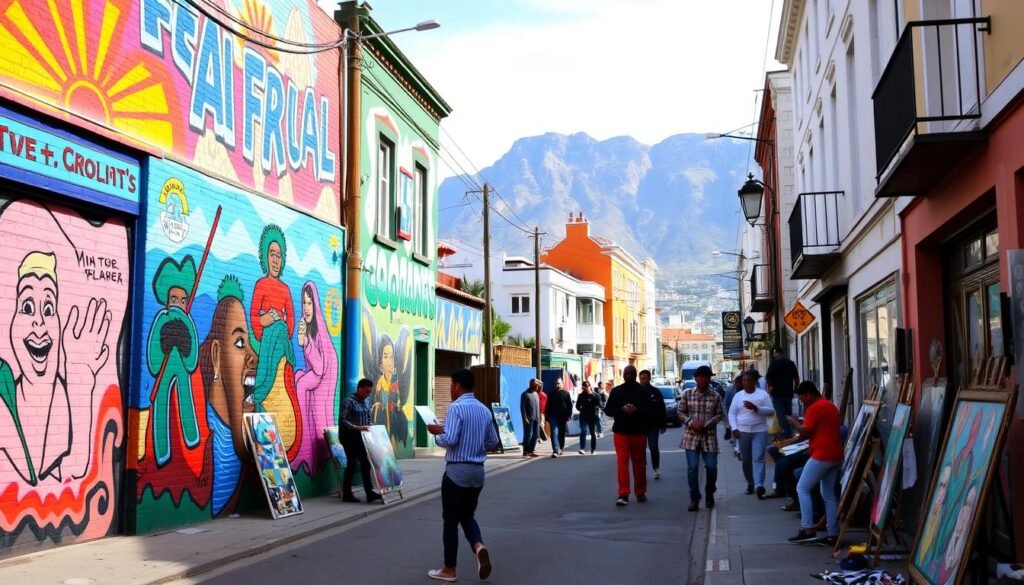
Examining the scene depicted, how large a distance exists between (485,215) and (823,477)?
2190 cm

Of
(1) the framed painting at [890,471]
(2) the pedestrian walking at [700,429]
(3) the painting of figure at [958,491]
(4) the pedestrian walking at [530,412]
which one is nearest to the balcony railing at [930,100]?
(1) the framed painting at [890,471]

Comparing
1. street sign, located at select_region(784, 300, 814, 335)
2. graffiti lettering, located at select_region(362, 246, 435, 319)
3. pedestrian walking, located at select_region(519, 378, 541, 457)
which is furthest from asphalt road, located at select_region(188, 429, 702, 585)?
pedestrian walking, located at select_region(519, 378, 541, 457)

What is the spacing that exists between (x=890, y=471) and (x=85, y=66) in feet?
28.0

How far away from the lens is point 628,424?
13.4 meters

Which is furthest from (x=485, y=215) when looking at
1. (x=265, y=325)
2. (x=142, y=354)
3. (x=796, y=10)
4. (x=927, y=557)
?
(x=927, y=557)

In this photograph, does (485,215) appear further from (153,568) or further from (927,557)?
(927,557)

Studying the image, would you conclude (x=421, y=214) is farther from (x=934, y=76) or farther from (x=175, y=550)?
(x=934, y=76)

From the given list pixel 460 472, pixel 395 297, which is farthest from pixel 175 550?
pixel 395 297

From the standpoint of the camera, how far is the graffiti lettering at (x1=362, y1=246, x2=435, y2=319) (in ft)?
57.9

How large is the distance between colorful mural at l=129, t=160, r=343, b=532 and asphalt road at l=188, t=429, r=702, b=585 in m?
1.71

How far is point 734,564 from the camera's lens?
346 inches

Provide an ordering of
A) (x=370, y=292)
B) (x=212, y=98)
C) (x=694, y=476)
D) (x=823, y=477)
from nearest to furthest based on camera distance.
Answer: (x=823, y=477) → (x=212, y=98) → (x=694, y=476) → (x=370, y=292)

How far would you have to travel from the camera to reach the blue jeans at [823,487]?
952 cm

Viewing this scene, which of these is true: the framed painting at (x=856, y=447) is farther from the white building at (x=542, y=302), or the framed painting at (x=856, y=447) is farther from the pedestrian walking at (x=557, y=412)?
the white building at (x=542, y=302)
